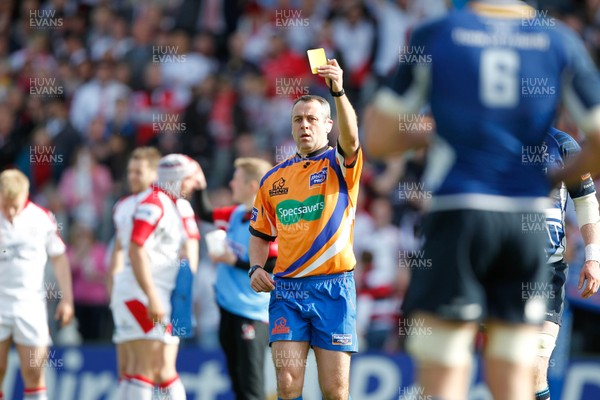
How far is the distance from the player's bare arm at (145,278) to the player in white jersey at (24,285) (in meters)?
1.24

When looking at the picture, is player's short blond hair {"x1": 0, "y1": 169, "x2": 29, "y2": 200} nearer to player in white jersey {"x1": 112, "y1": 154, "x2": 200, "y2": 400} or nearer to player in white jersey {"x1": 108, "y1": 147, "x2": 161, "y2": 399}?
player in white jersey {"x1": 108, "y1": 147, "x2": 161, "y2": 399}

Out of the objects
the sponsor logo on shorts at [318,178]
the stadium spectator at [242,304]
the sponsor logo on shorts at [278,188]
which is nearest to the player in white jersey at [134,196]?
the stadium spectator at [242,304]

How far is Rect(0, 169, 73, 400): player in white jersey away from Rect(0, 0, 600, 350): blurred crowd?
3.83m

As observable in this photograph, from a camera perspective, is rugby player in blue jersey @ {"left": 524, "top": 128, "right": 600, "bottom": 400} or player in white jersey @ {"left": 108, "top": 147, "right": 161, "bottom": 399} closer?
rugby player in blue jersey @ {"left": 524, "top": 128, "right": 600, "bottom": 400}

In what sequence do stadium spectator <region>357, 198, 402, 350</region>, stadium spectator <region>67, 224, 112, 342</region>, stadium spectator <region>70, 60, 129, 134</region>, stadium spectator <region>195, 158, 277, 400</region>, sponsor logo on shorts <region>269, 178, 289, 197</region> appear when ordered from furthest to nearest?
1. stadium spectator <region>70, 60, 129, 134</region>
2. stadium spectator <region>67, 224, 112, 342</region>
3. stadium spectator <region>357, 198, 402, 350</region>
4. stadium spectator <region>195, 158, 277, 400</region>
5. sponsor logo on shorts <region>269, 178, 289, 197</region>

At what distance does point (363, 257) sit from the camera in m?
13.1

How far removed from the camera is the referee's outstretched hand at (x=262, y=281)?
22.9 feet

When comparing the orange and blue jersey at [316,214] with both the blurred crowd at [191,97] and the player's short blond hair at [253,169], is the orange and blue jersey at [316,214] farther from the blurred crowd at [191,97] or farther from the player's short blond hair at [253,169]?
the blurred crowd at [191,97]

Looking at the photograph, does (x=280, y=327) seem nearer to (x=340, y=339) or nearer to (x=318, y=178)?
(x=340, y=339)

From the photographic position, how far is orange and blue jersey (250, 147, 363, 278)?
23.0 ft

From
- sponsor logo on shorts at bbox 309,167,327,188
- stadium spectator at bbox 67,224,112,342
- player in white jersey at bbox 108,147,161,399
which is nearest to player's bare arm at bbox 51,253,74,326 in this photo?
player in white jersey at bbox 108,147,161,399

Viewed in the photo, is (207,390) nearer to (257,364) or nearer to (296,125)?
(257,364)

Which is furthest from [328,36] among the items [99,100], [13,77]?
[13,77]

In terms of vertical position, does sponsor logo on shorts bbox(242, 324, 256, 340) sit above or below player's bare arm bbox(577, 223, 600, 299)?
below
